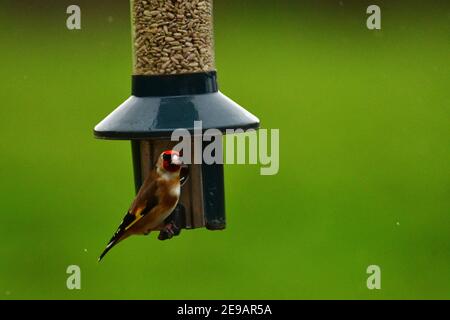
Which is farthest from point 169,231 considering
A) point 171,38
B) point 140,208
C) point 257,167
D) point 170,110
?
point 257,167

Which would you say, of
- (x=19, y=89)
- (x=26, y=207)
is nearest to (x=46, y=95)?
(x=19, y=89)

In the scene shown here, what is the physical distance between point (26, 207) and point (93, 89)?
1.14 metres

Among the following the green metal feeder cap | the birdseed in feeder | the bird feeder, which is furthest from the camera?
the birdseed in feeder

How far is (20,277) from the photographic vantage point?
9961 millimetres

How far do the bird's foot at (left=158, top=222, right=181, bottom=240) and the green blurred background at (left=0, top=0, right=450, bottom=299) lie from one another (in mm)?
4452

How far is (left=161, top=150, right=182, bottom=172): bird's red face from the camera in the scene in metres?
4.77

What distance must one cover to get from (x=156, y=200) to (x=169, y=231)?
20 cm

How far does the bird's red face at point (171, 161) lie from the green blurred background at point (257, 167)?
468cm

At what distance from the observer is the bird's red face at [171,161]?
15.6 ft

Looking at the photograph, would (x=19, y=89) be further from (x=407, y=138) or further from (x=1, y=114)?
(x=407, y=138)

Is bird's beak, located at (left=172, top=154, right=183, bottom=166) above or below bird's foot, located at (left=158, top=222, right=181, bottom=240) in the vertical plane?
above

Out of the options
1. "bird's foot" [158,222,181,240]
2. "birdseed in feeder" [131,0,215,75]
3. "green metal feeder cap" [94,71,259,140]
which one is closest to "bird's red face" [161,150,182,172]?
"green metal feeder cap" [94,71,259,140]

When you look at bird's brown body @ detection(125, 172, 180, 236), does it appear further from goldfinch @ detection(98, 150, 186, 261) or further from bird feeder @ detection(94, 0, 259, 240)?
bird feeder @ detection(94, 0, 259, 240)

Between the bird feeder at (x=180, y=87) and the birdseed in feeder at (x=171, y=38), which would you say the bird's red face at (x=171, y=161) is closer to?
the bird feeder at (x=180, y=87)
